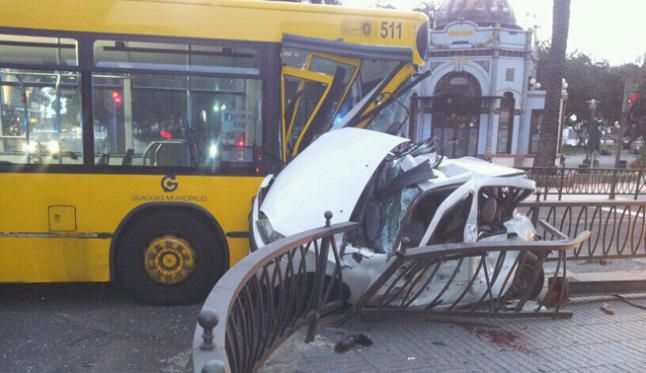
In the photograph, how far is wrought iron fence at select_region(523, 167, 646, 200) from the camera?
1423 centimetres

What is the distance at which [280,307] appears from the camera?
3.43 meters

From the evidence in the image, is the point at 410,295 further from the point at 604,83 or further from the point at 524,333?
the point at 604,83

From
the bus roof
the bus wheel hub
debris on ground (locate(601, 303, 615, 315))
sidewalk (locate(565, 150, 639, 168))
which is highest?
the bus roof

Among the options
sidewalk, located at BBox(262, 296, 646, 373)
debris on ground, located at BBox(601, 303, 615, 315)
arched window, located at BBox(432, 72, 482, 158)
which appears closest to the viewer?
sidewalk, located at BBox(262, 296, 646, 373)

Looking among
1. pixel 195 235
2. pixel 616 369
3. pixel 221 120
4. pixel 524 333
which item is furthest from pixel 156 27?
pixel 616 369

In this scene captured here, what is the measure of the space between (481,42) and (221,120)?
26172 millimetres

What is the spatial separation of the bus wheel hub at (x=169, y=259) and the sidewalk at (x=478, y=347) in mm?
1683

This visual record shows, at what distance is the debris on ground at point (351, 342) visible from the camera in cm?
416

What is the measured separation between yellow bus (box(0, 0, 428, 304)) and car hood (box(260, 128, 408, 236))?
63cm

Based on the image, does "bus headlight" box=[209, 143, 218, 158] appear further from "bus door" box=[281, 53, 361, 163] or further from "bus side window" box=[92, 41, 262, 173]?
"bus door" box=[281, 53, 361, 163]

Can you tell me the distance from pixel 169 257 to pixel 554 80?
57.0 feet

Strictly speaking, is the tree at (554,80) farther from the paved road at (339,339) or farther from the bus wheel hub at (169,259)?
the bus wheel hub at (169,259)

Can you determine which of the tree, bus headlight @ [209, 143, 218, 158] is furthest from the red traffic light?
the tree

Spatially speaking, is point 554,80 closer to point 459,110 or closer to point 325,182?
point 459,110
